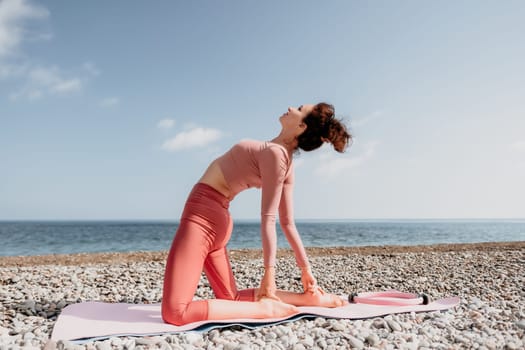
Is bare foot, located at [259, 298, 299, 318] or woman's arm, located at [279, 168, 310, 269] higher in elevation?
woman's arm, located at [279, 168, 310, 269]

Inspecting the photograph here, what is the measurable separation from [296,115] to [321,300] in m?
1.94

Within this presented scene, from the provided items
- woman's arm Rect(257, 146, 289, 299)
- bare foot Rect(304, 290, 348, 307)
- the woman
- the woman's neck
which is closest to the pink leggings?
the woman

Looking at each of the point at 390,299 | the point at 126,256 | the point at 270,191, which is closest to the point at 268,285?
the point at 270,191

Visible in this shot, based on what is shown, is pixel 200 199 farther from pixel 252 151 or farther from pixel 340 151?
pixel 340 151

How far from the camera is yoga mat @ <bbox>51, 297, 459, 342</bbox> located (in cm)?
352

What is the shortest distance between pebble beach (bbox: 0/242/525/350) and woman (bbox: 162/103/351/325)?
0.23 meters

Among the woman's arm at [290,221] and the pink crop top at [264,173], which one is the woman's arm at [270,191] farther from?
the woman's arm at [290,221]

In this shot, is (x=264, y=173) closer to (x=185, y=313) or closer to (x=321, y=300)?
(x=185, y=313)

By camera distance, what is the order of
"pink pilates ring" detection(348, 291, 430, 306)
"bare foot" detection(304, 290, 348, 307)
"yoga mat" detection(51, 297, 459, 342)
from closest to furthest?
"yoga mat" detection(51, 297, 459, 342) → "bare foot" detection(304, 290, 348, 307) → "pink pilates ring" detection(348, 291, 430, 306)

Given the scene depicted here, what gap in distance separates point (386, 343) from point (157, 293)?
370 centimetres

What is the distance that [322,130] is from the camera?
12.4 ft

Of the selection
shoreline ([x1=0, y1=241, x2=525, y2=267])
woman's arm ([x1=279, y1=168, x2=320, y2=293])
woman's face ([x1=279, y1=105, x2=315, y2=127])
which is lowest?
shoreline ([x1=0, y1=241, x2=525, y2=267])

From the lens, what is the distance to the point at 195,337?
342cm

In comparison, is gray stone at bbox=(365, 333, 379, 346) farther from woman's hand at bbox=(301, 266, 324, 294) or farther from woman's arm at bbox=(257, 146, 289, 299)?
woman's arm at bbox=(257, 146, 289, 299)
